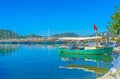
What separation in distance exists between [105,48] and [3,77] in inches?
1377

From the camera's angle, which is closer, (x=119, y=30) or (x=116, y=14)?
(x=119, y=30)

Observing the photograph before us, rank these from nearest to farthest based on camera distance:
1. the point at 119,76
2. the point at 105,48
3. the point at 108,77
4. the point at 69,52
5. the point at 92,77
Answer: the point at 119,76
the point at 108,77
the point at 92,77
the point at 105,48
the point at 69,52

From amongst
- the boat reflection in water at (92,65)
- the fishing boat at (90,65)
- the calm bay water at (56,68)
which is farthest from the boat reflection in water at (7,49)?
the boat reflection in water at (92,65)

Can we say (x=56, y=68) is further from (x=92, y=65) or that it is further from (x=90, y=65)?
(x=92, y=65)

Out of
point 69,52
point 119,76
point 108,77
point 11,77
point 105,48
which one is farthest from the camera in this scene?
point 69,52

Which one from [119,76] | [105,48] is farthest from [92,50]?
[119,76]

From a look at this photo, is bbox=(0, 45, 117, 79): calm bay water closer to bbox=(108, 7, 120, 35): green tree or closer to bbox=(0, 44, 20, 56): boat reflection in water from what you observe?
bbox=(108, 7, 120, 35): green tree

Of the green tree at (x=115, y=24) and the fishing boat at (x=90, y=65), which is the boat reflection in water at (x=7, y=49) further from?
the green tree at (x=115, y=24)

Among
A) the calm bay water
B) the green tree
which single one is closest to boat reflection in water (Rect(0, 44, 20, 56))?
the calm bay water

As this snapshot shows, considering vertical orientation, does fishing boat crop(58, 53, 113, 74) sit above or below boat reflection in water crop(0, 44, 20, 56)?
below

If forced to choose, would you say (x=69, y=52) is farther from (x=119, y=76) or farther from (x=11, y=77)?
(x=119, y=76)

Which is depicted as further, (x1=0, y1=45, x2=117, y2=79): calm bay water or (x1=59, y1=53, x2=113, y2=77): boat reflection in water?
(x1=59, y1=53, x2=113, y2=77): boat reflection in water

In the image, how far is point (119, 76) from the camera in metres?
15.8

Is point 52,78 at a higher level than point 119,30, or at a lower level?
lower
